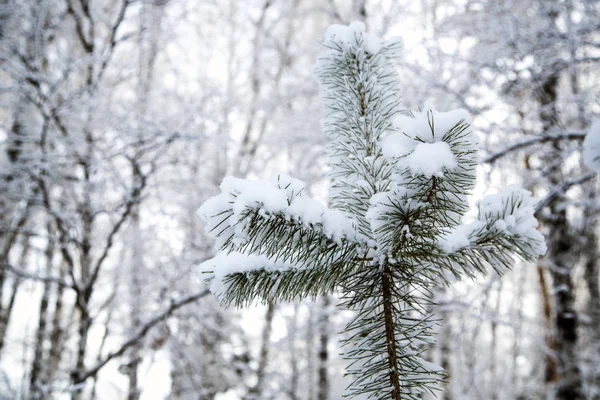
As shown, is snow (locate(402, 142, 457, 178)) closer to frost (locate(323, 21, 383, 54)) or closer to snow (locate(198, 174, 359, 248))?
snow (locate(198, 174, 359, 248))

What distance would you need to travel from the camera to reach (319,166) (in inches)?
204

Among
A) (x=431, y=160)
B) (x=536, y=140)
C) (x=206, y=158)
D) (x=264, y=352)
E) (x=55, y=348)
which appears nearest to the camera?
(x=431, y=160)

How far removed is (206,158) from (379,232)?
5.88m

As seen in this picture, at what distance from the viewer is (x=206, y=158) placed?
249 inches

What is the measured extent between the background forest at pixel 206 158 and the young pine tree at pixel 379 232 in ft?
0.61

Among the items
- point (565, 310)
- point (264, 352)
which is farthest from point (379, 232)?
point (264, 352)

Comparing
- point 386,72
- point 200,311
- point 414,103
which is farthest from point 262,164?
point 386,72

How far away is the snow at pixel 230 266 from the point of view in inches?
30.8

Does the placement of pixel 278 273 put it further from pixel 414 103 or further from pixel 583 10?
pixel 583 10

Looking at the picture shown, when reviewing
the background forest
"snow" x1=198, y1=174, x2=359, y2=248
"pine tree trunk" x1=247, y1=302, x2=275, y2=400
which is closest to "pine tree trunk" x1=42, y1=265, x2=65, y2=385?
the background forest

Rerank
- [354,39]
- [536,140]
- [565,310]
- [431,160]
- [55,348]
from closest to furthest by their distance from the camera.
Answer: [431,160] → [354,39] → [536,140] → [565,310] → [55,348]

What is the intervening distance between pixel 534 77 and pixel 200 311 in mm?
4094

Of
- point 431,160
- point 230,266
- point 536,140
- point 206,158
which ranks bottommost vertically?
point 230,266

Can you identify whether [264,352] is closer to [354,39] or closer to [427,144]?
[354,39]
